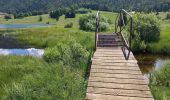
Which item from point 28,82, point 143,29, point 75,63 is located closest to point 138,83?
point 28,82

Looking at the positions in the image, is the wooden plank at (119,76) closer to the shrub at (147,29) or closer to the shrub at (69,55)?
the shrub at (69,55)

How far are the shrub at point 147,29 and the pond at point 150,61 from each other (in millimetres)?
3865

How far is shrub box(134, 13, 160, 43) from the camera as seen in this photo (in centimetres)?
3164

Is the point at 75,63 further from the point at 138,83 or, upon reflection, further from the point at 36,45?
the point at 36,45

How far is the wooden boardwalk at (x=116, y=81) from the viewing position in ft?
35.5

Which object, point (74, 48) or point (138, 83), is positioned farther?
point (74, 48)

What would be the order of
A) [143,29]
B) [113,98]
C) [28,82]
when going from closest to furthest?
[113,98] → [28,82] → [143,29]

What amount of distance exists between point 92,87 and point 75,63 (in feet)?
19.5

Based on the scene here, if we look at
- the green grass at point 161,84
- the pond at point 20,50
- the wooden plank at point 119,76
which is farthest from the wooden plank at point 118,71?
the pond at point 20,50

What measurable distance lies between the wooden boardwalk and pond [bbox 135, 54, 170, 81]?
7.45 m

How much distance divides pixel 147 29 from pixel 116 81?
67.8 feet

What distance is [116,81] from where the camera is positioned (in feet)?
39.9

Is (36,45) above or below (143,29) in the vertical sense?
below

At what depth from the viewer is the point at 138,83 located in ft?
39.1
